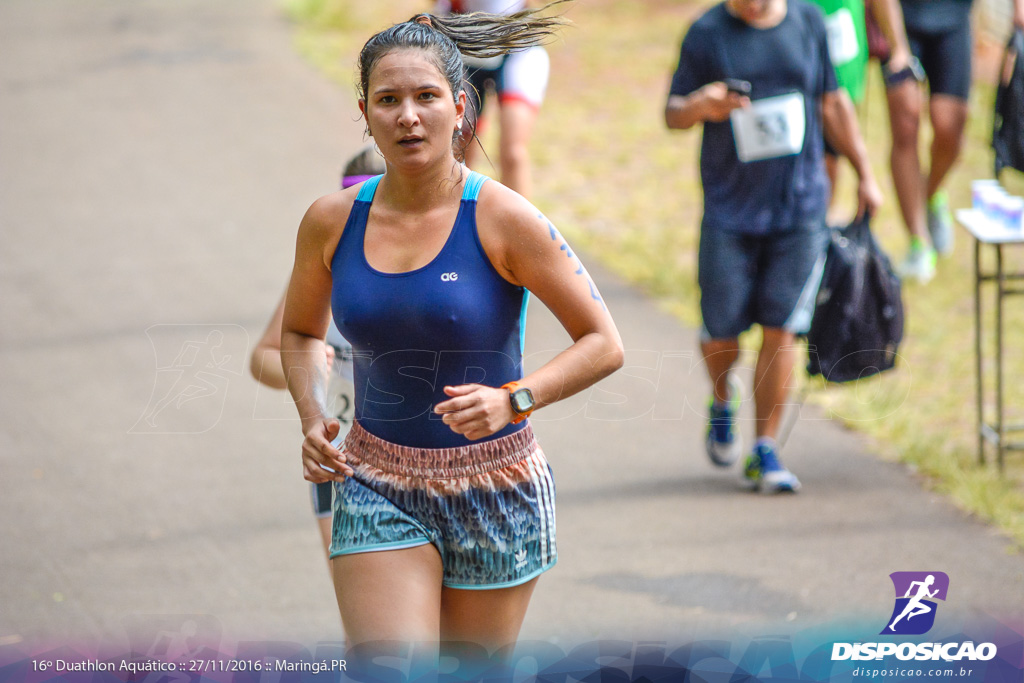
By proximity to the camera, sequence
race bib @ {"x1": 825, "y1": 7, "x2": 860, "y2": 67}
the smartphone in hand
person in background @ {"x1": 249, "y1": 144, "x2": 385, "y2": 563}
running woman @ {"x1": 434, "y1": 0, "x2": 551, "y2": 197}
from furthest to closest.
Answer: running woman @ {"x1": 434, "y1": 0, "x2": 551, "y2": 197} → race bib @ {"x1": 825, "y1": 7, "x2": 860, "y2": 67} → the smartphone in hand → person in background @ {"x1": 249, "y1": 144, "x2": 385, "y2": 563}

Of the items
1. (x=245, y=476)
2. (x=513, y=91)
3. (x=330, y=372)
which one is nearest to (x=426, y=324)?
(x=330, y=372)

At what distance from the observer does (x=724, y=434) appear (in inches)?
189

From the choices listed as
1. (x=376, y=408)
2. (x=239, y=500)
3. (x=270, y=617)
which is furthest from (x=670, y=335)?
(x=376, y=408)

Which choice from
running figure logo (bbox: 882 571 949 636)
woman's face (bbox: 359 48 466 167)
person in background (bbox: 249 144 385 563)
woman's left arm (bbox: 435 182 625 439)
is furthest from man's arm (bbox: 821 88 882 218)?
woman's face (bbox: 359 48 466 167)

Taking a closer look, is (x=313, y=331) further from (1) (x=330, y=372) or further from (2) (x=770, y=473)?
(2) (x=770, y=473)

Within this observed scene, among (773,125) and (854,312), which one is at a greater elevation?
(773,125)

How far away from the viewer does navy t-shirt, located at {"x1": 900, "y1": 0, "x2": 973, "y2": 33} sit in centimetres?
686

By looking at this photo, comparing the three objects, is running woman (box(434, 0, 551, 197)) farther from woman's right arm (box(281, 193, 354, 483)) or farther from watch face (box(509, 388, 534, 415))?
watch face (box(509, 388, 534, 415))

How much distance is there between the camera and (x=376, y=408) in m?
2.54

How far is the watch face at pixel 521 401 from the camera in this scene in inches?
90.2

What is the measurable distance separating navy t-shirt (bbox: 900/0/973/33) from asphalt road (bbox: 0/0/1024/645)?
229cm

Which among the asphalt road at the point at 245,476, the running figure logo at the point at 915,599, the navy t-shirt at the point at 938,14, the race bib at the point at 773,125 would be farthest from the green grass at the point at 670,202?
the navy t-shirt at the point at 938,14

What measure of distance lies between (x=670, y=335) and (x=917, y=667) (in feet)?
11.4

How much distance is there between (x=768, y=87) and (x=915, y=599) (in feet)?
6.52
